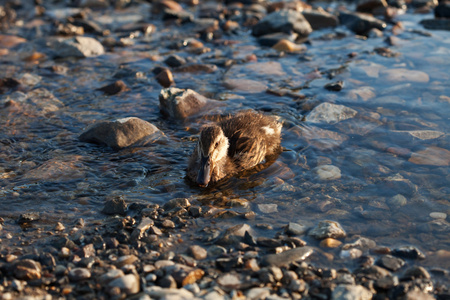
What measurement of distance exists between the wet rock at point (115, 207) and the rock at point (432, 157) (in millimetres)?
3678

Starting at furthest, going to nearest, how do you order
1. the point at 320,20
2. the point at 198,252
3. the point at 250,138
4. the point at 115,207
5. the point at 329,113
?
the point at 320,20
the point at 329,113
the point at 250,138
the point at 115,207
the point at 198,252

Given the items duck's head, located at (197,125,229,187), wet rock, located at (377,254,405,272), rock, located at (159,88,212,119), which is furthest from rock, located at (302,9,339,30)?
wet rock, located at (377,254,405,272)

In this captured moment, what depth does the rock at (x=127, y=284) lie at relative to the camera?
4.04 meters

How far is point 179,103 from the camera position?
786 centimetres

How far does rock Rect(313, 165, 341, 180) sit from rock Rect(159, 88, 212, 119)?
8.12 feet

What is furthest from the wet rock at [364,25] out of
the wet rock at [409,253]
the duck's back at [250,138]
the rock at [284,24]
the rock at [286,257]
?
the rock at [286,257]

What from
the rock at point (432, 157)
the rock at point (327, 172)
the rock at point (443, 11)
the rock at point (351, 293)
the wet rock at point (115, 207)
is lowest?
the wet rock at point (115, 207)

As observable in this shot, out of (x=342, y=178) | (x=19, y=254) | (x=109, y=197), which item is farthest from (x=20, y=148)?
(x=342, y=178)

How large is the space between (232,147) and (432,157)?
102 inches

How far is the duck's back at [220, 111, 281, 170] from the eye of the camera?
6586 millimetres

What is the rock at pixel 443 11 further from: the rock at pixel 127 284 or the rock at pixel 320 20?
the rock at pixel 127 284

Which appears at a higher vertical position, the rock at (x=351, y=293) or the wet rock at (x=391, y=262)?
the rock at (x=351, y=293)

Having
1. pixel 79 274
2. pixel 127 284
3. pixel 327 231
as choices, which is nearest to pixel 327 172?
pixel 327 231

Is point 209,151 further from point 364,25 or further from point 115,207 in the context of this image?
point 364,25
